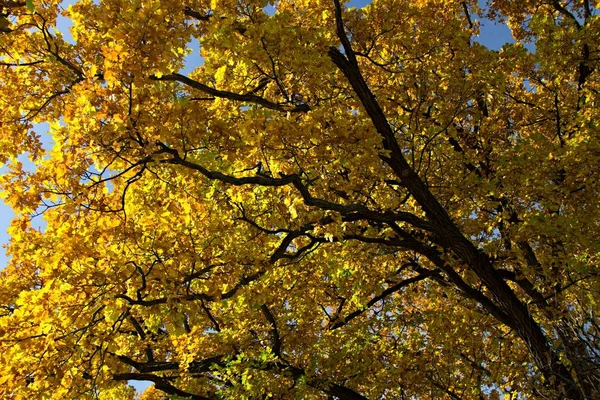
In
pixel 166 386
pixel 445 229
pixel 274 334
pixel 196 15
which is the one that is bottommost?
pixel 166 386

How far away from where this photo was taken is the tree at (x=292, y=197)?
16.9ft

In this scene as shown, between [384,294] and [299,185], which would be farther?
[384,294]

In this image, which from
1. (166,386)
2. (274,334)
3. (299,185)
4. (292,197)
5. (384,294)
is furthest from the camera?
(274,334)

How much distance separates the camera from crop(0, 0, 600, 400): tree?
203 inches

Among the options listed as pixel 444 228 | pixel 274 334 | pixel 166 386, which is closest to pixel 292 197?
pixel 444 228

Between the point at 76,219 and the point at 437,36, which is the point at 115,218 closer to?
the point at 76,219

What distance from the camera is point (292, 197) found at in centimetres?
680

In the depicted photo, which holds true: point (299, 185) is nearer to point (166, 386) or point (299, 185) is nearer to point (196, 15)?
point (196, 15)

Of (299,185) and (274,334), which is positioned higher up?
(299,185)

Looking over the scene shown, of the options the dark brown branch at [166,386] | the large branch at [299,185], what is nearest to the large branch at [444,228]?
the large branch at [299,185]

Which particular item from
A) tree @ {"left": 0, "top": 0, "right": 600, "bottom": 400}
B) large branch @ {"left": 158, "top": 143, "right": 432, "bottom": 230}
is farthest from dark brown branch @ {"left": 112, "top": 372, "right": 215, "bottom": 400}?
large branch @ {"left": 158, "top": 143, "right": 432, "bottom": 230}

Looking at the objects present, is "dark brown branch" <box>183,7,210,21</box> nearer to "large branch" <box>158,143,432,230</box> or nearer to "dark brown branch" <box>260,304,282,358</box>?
"large branch" <box>158,143,432,230</box>

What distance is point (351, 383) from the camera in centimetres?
940

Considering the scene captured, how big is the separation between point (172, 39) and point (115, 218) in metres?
2.42
